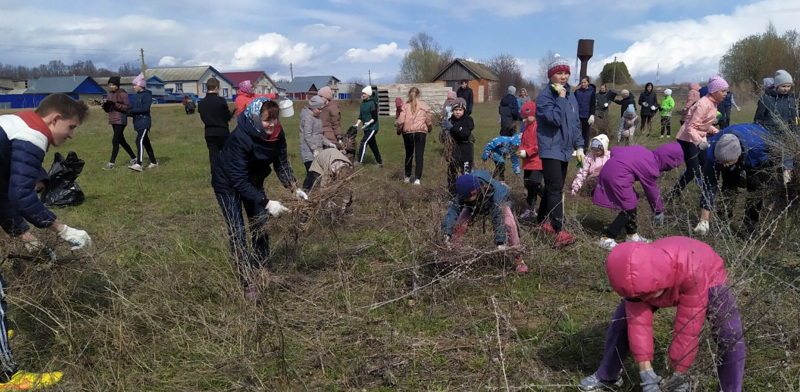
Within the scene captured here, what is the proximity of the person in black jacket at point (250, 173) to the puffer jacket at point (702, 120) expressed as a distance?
4.44 metres

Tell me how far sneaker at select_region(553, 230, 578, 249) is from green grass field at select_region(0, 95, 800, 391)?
0.33 feet

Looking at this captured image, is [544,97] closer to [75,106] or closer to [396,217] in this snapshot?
[396,217]

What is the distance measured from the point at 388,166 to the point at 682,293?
792 centimetres

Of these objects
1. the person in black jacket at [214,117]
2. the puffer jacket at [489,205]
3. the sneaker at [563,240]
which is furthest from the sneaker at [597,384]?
the person in black jacket at [214,117]

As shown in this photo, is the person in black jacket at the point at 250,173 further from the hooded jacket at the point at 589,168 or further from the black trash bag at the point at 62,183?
the black trash bag at the point at 62,183

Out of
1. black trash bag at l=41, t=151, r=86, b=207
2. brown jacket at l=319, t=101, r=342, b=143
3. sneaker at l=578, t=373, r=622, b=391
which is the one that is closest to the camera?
sneaker at l=578, t=373, r=622, b=391

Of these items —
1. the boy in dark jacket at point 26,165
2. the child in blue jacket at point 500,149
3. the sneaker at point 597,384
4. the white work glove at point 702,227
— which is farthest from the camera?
the child in blue jacket at point 500,149

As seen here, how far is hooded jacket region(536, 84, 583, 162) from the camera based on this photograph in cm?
474

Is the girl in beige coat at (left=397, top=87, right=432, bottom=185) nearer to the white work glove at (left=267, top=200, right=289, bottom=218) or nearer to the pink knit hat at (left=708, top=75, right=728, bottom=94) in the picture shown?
the pink knit hat at (left=708, top=75, right=728, bottom=94)

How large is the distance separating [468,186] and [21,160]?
8.90 feet

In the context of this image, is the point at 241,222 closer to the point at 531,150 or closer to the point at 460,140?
the point at 531,150

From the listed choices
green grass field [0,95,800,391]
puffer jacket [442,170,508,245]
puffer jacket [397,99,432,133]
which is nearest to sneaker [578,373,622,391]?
green grass field [0,95,800,391]

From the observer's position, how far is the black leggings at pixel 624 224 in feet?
15.4

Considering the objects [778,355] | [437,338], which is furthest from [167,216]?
[778,355]
